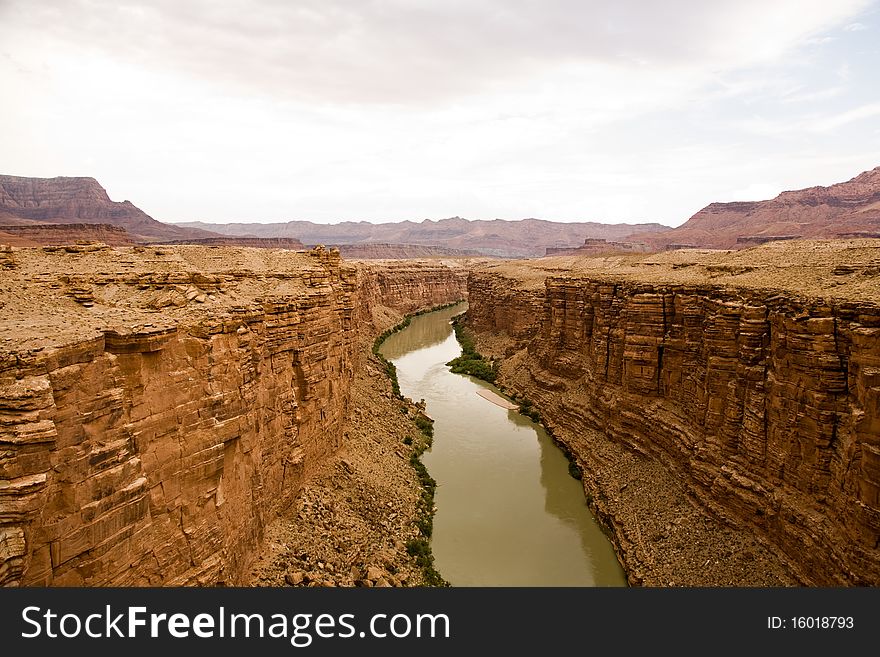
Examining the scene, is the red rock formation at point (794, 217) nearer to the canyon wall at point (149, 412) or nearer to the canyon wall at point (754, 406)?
the canyon wall at point (754, 406)

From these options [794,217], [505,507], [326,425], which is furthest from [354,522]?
[794,217]

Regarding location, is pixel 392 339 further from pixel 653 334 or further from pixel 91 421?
pixel 91 421

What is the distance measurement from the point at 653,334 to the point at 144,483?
1779cm

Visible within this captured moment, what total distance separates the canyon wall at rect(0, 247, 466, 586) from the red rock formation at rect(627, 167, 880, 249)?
3254 inches

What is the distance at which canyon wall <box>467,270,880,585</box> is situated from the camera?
11219 mm

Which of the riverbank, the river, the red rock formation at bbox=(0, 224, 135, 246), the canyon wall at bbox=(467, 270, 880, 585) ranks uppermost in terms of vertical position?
the red rock formation at bbox=(0, 224, 135, 246)

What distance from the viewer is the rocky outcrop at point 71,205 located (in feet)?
360

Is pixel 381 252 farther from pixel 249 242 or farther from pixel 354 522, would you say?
pixel 354 522

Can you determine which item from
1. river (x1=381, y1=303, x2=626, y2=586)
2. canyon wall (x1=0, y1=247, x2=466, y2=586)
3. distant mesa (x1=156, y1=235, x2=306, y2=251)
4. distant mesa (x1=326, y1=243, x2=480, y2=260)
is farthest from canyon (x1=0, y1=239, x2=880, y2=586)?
distant mesa (x1=326, y1=243, x2=480, y2=260)

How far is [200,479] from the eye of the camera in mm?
9539

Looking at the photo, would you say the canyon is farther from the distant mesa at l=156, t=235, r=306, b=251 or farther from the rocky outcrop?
the rocky outcrop

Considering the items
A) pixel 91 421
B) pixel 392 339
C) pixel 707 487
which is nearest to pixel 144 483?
pixel 91 421

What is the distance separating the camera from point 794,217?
10744 cm

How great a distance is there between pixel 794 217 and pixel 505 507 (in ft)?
377
